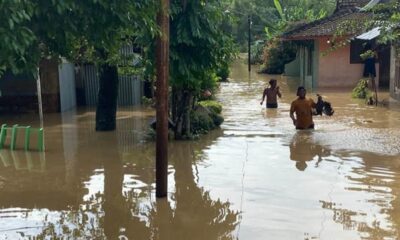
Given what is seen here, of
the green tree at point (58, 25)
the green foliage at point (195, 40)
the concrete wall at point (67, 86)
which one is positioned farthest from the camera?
the concrete wall at point (67, 86)

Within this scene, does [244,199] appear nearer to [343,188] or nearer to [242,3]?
[343,188]

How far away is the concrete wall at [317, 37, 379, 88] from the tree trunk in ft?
47.4

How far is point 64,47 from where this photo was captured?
5.11 meters

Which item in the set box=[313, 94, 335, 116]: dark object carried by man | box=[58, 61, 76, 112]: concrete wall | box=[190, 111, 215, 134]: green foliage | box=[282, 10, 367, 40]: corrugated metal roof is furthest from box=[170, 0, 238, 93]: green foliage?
box=[282, 10, 367, 40]: corrugated metal roof

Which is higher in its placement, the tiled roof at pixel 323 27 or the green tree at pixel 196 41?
the tiled roof at pixel 323 27

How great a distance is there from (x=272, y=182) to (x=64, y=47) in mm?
4272

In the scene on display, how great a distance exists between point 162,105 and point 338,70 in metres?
20.0

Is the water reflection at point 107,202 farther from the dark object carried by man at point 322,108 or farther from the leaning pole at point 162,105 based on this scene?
the dark object carried by man at point 322,108

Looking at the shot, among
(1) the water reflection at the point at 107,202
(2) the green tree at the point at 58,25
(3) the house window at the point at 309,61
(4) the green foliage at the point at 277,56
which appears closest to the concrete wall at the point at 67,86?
(1) the water reflection at the point at 107,202

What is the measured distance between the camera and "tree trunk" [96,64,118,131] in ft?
44.7

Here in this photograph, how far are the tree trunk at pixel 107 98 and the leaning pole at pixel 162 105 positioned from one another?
255 inches

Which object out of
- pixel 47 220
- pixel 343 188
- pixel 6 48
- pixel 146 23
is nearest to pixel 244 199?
pixel 343 188

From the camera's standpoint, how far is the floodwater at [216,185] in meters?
6.29

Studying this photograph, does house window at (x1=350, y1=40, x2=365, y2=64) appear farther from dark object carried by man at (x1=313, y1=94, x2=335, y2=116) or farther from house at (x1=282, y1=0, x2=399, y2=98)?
dark object carried by man at (x1=313, y1=94, x2=335, y2=116)
